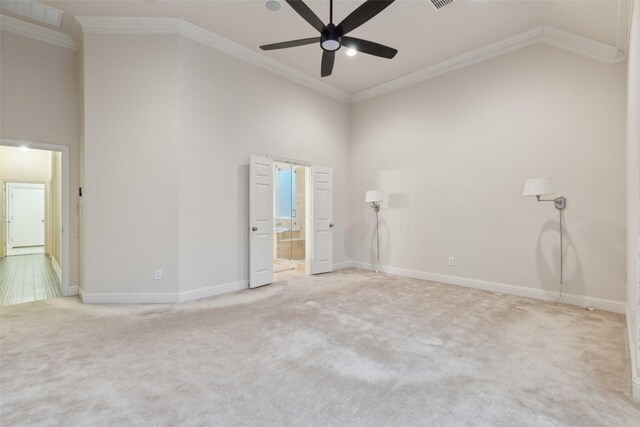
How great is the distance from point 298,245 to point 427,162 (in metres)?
3.76

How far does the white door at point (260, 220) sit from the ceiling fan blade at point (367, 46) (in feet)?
7.66

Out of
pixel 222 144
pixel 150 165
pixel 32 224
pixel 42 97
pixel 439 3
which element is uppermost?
pixel 439 3

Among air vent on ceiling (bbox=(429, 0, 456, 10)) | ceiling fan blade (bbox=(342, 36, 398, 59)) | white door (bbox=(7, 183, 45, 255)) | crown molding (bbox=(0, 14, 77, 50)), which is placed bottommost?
white door (bbox=(7, 183, 45, 255))

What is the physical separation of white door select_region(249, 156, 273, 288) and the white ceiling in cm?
182

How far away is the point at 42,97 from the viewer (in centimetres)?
402

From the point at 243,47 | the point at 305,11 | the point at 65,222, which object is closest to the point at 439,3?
the point at 305,11

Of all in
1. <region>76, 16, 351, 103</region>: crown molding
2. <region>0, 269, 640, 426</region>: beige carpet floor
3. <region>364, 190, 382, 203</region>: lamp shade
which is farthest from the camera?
<region>364, 190, 382, 203</region>: lamp shade

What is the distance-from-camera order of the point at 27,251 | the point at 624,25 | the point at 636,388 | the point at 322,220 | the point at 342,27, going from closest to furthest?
the point at 636,388 < the point at 342,27 < the point at 624,25 < the point at 322,220 < the point at 27,251

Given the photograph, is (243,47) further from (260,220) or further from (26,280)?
(26,280)

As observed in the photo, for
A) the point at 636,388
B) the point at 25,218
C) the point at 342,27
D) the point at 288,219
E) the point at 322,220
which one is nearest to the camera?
the point at 636,388

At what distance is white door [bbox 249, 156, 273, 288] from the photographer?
464 cm

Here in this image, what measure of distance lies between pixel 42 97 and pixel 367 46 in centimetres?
435

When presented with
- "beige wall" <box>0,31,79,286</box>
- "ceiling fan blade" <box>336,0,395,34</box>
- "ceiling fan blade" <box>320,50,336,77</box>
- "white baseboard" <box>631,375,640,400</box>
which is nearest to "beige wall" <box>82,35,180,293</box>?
"beige wall" <box>0,31,79,286</box>

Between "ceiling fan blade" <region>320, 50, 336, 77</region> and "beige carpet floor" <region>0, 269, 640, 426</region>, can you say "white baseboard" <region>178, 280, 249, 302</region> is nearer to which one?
"beige carpet floor" <region>0, 269, 640, 426</region>
